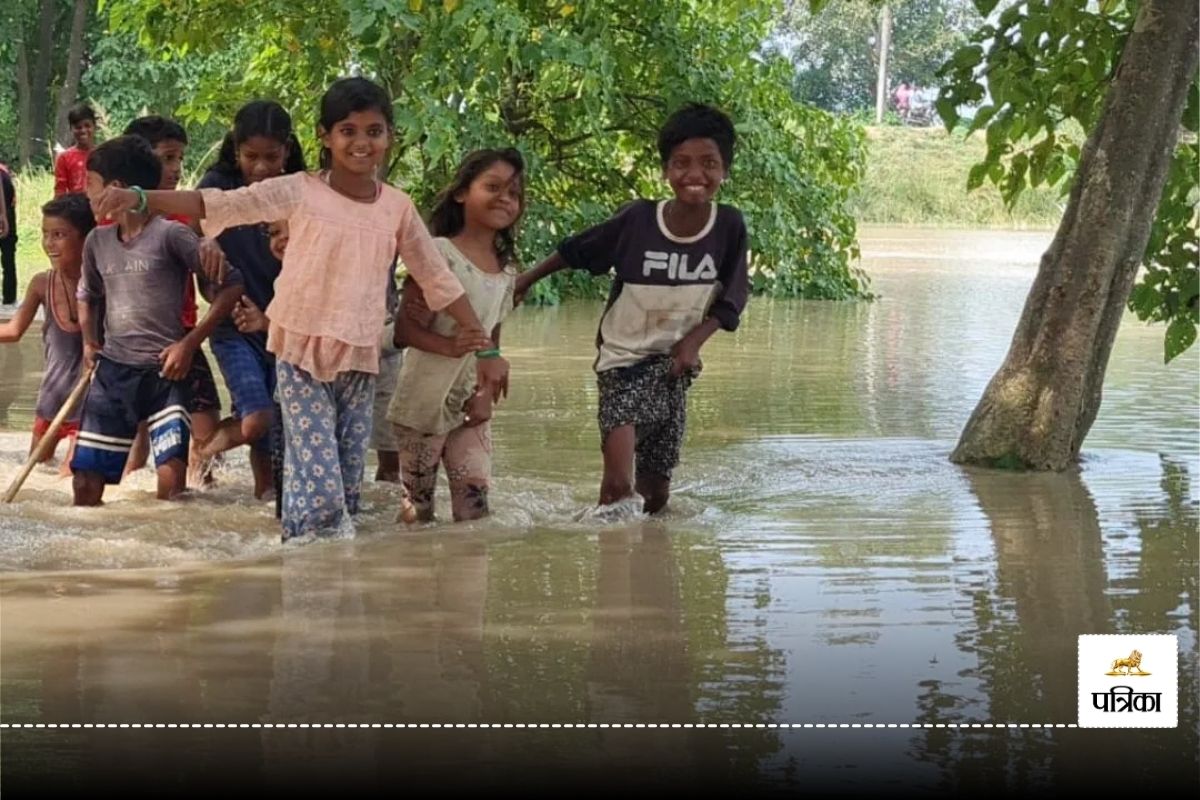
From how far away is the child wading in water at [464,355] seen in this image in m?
6.66

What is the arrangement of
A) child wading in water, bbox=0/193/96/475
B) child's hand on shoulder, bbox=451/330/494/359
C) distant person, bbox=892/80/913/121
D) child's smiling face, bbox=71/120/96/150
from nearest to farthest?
1. child's hand on shoulder, bbox=451/330/494/359
2. child wading in water, bbox=0/193/96/475
3. child's smiling face, bbox=71/120/96/150
4. distant person, bbox=892/80/913/121

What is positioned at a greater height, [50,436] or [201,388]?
[201,388]

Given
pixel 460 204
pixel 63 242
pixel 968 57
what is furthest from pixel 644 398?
pixel 968 57

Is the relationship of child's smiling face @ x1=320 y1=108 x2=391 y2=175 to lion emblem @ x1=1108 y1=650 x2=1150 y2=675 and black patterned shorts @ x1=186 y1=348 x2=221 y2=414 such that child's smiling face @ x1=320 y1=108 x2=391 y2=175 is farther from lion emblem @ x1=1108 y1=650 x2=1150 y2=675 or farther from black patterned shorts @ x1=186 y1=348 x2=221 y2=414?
lion emblem @ x1=1108 y1=650 x2=1150 y2=675

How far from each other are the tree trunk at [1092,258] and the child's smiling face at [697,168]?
2.12 metres

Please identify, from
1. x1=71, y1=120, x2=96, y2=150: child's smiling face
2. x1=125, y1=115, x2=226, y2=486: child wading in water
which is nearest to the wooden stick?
x1=125, y1=115, x2=226, y2=486: child wading in water

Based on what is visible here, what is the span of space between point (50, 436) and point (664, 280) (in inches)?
84.3

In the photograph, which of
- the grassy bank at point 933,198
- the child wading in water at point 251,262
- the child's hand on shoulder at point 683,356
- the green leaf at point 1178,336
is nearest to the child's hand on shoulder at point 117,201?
the child wading in water at point 251,262

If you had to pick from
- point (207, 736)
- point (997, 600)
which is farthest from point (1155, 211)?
point (207, 736)

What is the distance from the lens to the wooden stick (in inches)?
274

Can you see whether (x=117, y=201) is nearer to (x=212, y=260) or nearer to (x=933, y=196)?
(x=212, y=260)

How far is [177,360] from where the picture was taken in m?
6.80

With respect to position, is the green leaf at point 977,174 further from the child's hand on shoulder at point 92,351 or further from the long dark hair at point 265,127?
the child's hand on shoulder at point 92,351

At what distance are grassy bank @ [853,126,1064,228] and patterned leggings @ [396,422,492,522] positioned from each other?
3407 centimetres
